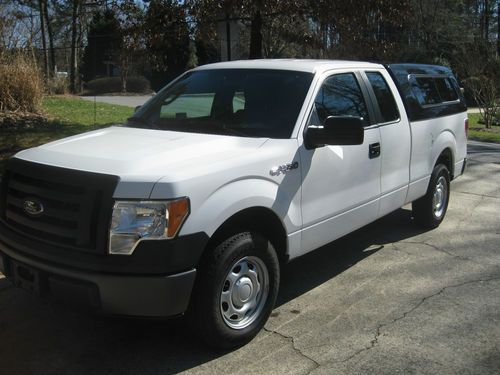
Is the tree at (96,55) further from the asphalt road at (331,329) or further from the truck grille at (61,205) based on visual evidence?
the truck grille at (61,205)

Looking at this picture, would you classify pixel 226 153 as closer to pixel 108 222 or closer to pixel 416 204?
pixel 108 222

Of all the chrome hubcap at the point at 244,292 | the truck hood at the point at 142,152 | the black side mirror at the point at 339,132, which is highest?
the black side mirror at the point at 339,132

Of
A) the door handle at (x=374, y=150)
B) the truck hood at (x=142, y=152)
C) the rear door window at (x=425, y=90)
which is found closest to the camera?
the truck hood at (x=142, y=152)

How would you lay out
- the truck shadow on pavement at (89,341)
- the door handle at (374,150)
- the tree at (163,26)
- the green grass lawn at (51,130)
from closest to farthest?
the truck shadow on pavement at (89,341) → the door handle at (374,150) → the green grass lawn at (51,130) → the tree at (163,26)

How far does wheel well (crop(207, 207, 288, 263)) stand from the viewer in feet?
11.2

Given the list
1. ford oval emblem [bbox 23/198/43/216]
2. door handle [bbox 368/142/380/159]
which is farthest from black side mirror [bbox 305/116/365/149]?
ford oval emblem [bbox 23/198/43/216]

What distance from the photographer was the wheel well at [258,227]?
3416 mm

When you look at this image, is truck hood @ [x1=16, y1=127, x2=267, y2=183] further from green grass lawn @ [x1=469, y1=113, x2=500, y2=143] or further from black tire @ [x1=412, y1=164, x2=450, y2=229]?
green grass lawn @ [x1=469, y1=113, x2=500, y2=143]

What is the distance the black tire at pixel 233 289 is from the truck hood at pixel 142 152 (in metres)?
0.56

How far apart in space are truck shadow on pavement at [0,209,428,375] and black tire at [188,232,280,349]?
21 centimetres

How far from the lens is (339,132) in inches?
153

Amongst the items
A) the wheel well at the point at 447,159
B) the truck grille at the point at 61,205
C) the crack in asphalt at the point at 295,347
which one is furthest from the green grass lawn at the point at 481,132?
the truck grille at the point at 61,205

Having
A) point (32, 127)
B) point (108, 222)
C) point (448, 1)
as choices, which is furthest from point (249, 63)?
point (448, 1)

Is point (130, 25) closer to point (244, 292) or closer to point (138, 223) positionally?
point (244, 292)
